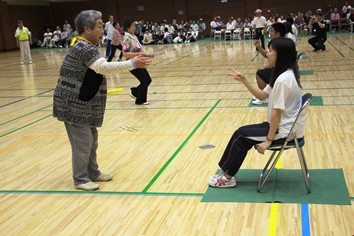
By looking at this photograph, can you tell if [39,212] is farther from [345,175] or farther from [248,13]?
[248,13]

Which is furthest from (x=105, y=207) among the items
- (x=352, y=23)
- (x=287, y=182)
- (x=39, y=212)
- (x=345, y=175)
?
(x=352, y=23)

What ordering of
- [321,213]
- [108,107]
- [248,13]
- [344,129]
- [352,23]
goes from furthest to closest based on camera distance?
[248,13] < [352,23] < [108,107] < [344,129] < [321,213]

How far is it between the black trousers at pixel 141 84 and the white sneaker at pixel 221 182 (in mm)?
4335

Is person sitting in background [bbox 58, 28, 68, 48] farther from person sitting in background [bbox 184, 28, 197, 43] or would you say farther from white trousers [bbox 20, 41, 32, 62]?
white trousers [bbox 20, 41, 32, 62]

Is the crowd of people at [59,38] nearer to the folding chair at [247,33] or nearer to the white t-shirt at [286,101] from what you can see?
the folding chair at [247,33]

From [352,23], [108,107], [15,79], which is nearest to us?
[108,107]

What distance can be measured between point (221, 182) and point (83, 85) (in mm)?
1612

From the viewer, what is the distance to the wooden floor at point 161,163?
3.64m

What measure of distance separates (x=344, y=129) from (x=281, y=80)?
263cm

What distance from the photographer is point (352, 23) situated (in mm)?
25000

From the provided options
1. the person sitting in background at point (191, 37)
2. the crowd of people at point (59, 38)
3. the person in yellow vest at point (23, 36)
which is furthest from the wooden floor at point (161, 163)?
the crowd of people at point (59, 38)

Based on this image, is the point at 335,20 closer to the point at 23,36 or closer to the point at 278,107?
the point at 23,36

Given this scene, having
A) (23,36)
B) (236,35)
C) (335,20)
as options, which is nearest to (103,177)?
(23,36)

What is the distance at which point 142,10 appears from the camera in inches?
1297
